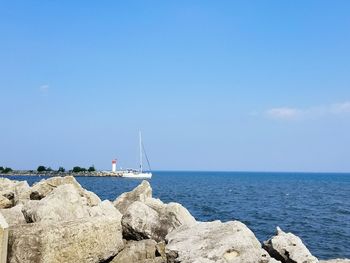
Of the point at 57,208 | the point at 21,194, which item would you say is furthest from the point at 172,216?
the point at 21,194

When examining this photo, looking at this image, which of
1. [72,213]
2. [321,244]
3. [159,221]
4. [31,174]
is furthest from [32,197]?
[31,174]

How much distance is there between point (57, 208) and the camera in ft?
38.5

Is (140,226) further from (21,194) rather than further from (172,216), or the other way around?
(21,194)

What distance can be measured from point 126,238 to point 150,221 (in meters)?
0.70

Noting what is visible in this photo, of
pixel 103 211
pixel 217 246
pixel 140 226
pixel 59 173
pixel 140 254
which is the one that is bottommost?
pixel 140 254

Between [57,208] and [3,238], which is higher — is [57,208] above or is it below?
above

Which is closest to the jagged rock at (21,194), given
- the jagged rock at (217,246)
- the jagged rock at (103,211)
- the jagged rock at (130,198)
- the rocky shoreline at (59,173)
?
the jagged rock at (130,198)

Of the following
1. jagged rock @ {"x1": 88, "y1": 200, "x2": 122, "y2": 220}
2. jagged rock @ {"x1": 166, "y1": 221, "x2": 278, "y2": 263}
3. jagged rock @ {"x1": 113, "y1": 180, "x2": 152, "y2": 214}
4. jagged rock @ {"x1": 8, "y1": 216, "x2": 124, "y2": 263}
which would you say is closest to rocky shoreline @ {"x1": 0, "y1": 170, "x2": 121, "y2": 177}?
jagged rock @ {"x1": 113, "y1": 180, "x2": 152, "y2": 214}

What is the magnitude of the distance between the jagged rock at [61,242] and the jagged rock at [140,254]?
0.44 m

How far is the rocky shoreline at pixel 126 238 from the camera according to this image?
8789 millimetres

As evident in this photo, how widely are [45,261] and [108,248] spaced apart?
1.70m

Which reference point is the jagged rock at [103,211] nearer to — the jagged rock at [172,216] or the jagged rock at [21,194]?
the jagged rock at [172,216]

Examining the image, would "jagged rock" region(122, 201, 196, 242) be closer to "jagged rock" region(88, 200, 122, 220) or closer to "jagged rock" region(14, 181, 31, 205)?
"jagged rock" region(88, 200, 122, 220)

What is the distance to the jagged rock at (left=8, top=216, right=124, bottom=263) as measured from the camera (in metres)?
8.70
